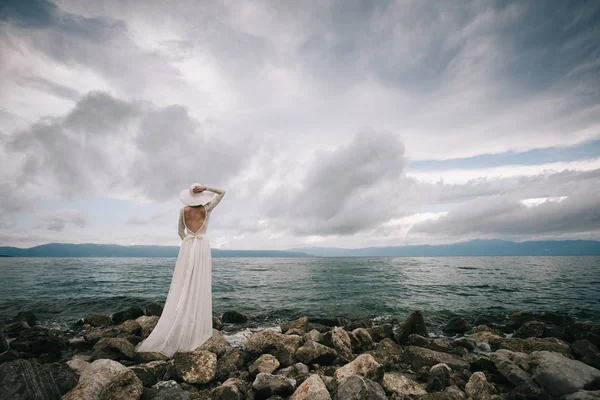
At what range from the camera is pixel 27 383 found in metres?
4.38

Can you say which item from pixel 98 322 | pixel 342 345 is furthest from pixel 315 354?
pixel 98 322

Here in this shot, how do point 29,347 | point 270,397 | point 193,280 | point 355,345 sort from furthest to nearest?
point 355,345, point 29,347, point 193,280, point 270,397

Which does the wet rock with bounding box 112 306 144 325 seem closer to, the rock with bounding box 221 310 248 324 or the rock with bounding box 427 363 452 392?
the rock with bounding box 221 310 248 324

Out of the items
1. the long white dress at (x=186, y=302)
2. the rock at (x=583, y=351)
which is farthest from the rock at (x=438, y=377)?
the long white dress at (x=186, y=302)

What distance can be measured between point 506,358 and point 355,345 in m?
4.10

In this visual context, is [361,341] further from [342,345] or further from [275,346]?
[275,346]

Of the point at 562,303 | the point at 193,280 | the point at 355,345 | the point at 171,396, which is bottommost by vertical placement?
the point at 562,303

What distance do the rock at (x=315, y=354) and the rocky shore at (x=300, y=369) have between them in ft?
0.09

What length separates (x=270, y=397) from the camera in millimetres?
5238

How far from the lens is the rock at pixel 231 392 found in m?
5.08

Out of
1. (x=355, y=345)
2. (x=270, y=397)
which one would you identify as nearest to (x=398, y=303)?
(x=355, y=345)

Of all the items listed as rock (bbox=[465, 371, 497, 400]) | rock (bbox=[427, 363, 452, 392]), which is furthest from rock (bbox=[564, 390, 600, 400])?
rock (bbox=[427, 363, 452, 392])

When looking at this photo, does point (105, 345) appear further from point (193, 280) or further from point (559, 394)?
point (559, 394)

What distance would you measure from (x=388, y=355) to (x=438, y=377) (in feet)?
7.43
